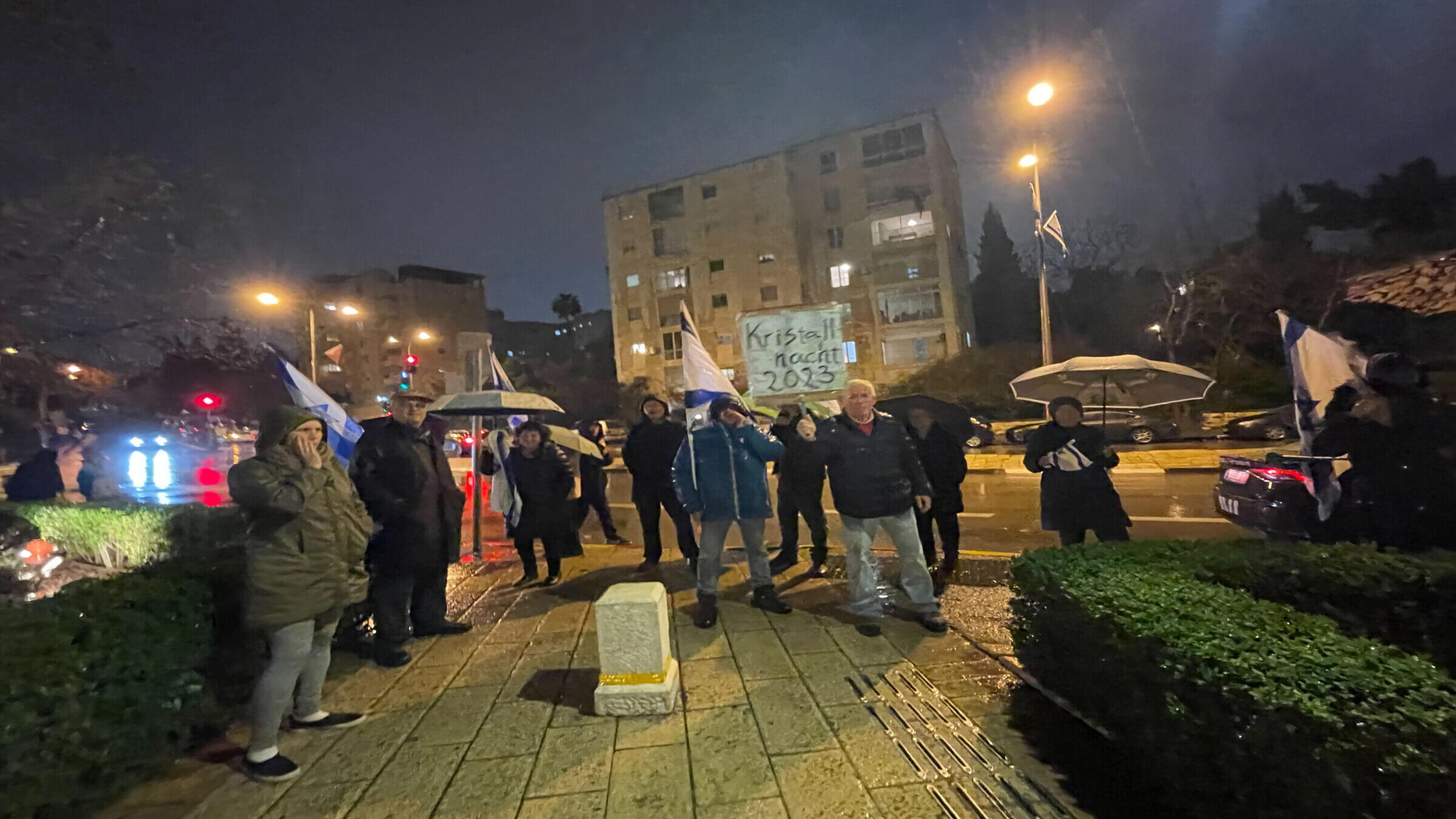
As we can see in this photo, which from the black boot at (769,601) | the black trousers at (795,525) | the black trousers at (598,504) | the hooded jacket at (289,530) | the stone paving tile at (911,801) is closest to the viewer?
the stone paving tile at (911,801)

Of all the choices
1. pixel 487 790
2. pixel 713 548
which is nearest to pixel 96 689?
pixel 487 790

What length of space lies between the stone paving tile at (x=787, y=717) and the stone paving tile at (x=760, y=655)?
0.10 metres

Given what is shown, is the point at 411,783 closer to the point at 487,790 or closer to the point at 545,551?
the point at 487,790

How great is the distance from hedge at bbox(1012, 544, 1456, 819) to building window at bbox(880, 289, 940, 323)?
1365 inches

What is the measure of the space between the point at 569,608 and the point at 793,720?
2.93 m

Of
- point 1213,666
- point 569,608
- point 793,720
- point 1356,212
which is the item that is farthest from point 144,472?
point 1356,212

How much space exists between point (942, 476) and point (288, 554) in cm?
525

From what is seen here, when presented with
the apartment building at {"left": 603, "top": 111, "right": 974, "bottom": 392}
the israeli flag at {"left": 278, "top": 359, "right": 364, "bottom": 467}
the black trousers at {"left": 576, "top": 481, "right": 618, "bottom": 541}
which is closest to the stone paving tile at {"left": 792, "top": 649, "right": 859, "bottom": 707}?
the israeli flag at {"left": 278, "top": 359, "right": 364, "bottom": 467}

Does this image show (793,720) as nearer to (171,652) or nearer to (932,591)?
(932,591)

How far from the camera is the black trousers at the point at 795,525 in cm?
680

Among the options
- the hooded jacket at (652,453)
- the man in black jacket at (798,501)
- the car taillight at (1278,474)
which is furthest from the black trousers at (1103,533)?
the hooded jacket at (652,453)

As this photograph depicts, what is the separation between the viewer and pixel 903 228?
3675 centimetres

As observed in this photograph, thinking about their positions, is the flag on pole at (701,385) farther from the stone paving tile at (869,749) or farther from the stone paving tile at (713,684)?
the stone paving tile at (869,749)

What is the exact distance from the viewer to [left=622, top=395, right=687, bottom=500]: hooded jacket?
6.84m
